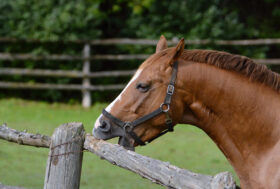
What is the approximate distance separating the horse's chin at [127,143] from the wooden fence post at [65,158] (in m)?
0.44

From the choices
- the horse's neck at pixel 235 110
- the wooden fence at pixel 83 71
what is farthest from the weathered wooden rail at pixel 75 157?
the wooden fence at pixel 83 71

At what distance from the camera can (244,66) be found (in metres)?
3.44

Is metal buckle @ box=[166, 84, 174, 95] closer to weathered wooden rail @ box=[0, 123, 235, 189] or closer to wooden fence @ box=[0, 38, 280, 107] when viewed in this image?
weathered wooden rail @ box=[0, 123, 235, 189]

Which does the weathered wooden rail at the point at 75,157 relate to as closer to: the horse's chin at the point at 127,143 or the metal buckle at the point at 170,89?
the horse's chin at the point at 127,143

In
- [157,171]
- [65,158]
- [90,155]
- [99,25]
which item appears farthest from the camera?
[99,25]

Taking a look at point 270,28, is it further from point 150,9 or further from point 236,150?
point 236,150

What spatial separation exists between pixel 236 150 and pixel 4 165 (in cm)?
540

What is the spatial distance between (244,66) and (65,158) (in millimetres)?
1620

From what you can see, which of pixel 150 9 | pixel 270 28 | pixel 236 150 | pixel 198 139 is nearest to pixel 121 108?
pixel 236 150

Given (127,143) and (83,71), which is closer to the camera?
(127,143)

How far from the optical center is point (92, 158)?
28.6ft

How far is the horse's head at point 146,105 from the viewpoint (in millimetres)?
3465

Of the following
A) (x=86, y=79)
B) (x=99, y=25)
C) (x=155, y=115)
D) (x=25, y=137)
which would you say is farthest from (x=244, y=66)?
(x=99, y=25)

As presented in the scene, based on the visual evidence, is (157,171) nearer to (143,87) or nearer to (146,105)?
(146,105)
